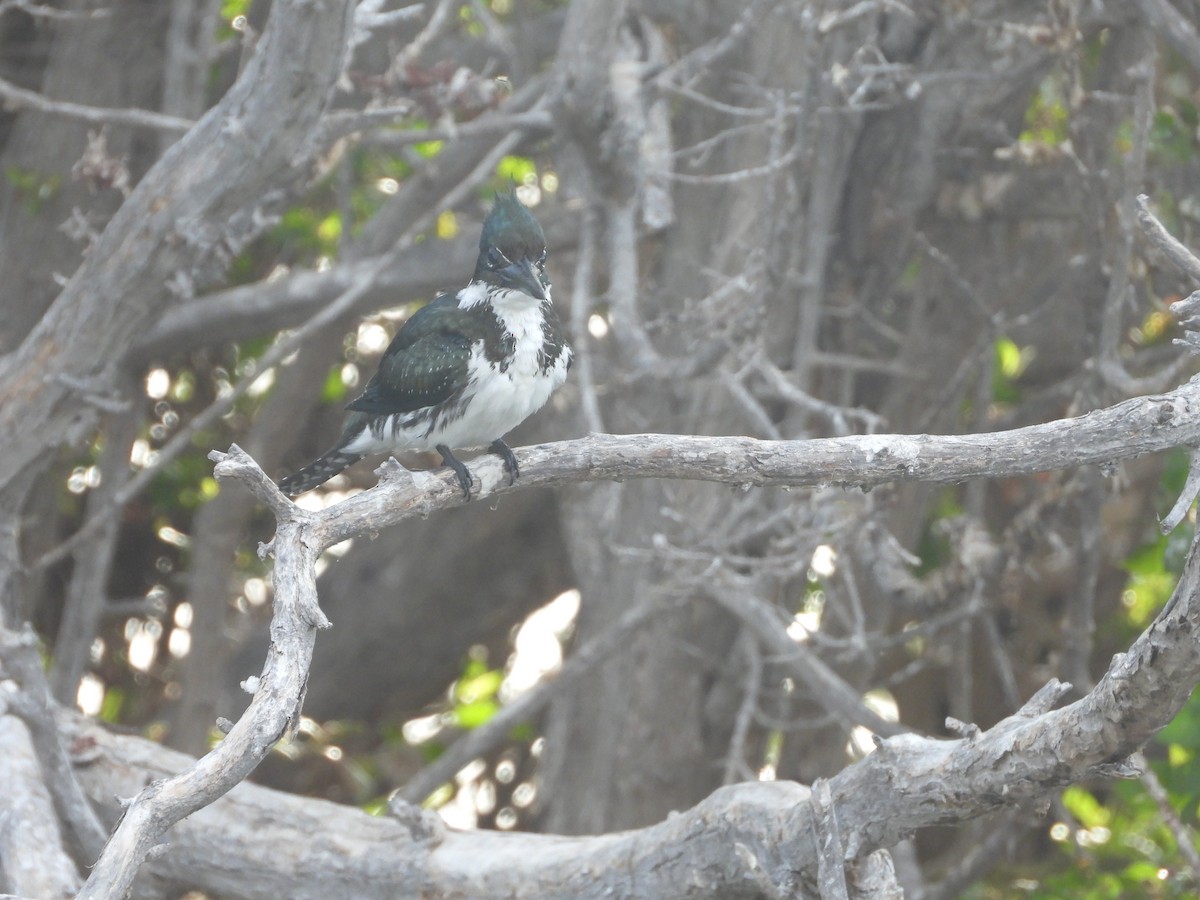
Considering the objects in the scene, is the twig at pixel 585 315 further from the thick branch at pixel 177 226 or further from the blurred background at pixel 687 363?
the thick branch at pixel 177 226

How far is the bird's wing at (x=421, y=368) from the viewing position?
307cm

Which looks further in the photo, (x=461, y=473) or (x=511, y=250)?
(x=511, y=250)

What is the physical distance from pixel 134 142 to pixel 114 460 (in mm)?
1046

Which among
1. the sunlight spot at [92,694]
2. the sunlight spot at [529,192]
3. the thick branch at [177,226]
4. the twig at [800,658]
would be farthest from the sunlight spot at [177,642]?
the twig at [800,658]

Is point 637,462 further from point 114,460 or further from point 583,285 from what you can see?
point 114,460

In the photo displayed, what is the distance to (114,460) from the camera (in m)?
4.75

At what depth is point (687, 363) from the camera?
3.64 meters

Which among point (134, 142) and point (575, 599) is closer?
point (134, 142)

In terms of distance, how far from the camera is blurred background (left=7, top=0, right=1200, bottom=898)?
380 cm

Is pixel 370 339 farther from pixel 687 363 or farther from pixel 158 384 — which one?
pixel 687 363

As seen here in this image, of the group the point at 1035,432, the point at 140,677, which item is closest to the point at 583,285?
the point at 1035,432

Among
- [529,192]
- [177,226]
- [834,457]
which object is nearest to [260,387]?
[529,192]

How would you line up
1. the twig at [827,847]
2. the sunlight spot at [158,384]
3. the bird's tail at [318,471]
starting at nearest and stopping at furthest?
1. the twig at [827,847]
2. the bird's tail at [318,471]
3. the sunlight spot at [158,384]

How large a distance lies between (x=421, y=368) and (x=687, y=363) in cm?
79
